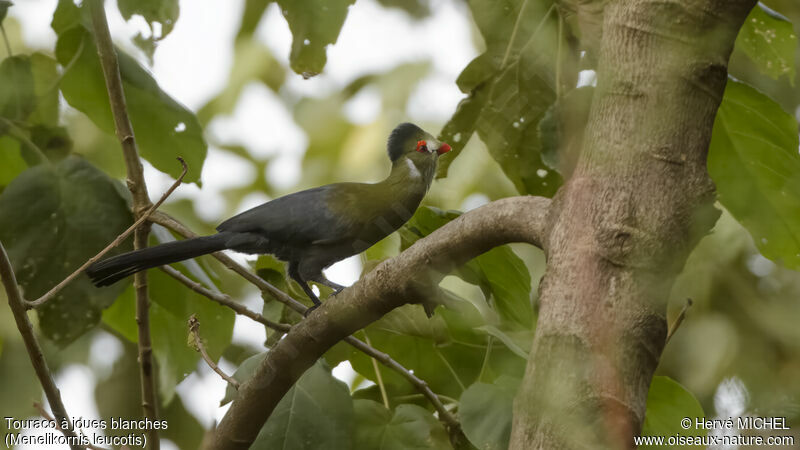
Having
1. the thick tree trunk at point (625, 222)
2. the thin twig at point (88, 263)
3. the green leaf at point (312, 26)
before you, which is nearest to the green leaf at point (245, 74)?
the green leaf at point (312, 26)

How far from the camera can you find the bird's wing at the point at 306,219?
89.4 inches

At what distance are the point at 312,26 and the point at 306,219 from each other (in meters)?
0.57

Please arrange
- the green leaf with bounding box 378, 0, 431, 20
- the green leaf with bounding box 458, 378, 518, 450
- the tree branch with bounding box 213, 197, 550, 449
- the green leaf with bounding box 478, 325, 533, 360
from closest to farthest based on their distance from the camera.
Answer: the tree branch with bounding box 213, 197, 550, 449 → the green leaf with bounding box 458, 378, 518, 450 → the green leaf with bounding box 478, 325, 533, 360 → the green leaf with bounding box 378, 0, 431, 20

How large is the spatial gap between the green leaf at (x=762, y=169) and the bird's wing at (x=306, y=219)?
92cm

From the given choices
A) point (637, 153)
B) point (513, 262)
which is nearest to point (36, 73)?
point (513, 262)

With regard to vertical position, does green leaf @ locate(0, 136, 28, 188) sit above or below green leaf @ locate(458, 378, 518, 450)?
above

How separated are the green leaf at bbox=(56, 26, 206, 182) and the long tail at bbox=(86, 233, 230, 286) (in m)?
0.27

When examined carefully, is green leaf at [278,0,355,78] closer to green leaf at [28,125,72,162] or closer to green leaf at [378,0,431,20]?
green leaf at [378,0,431,20]

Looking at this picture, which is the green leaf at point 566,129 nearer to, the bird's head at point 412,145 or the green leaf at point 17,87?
the bird's head at point 412,145

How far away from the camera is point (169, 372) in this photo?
86.7 inches

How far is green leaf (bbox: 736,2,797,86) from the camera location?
6.60ft

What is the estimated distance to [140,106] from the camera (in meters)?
2.22

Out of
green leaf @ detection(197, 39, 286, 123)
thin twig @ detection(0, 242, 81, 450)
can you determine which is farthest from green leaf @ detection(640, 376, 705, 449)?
green leaf @ detection(197, 39, 286, 123)

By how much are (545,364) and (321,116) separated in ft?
11.5
